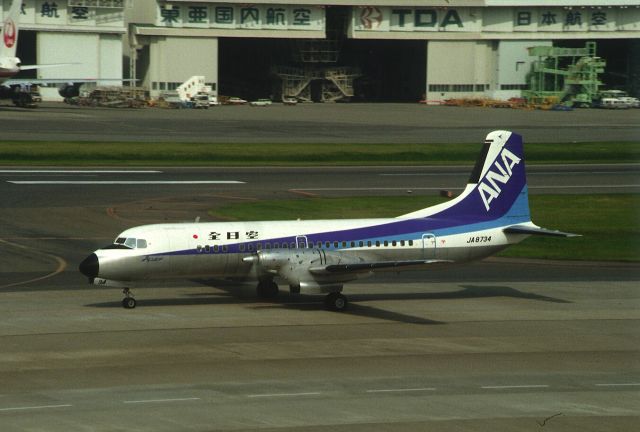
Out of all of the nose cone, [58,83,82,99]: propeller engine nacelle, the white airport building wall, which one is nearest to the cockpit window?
the nose cone

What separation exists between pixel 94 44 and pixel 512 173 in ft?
381

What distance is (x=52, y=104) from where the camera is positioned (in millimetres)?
146000

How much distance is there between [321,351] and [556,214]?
110ft

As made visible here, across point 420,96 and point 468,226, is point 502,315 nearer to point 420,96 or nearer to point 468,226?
point 468,226

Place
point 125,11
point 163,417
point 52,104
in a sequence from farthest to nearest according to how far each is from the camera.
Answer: point 125,11 < point 52,104 < point 163,417

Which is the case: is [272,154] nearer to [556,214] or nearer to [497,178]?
[556,214]

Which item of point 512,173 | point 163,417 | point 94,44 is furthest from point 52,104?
point 163,417

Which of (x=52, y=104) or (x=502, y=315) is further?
(x=52, y=104)

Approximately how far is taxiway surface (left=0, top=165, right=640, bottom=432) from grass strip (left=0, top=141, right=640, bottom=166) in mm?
31285

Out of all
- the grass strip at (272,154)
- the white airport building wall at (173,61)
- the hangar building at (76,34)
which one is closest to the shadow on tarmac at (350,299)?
the grass strip at (272,154)

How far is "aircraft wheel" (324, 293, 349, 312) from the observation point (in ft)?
132

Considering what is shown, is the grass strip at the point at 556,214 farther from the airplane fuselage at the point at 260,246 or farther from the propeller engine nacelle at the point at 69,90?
the propeller engine nacelle at the point at 69,90

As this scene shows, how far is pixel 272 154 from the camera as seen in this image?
303 feet

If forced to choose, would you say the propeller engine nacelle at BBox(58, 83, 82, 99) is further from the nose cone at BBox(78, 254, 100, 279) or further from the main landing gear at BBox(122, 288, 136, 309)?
the nose cone at BBox(78, 254, 100, 279)
